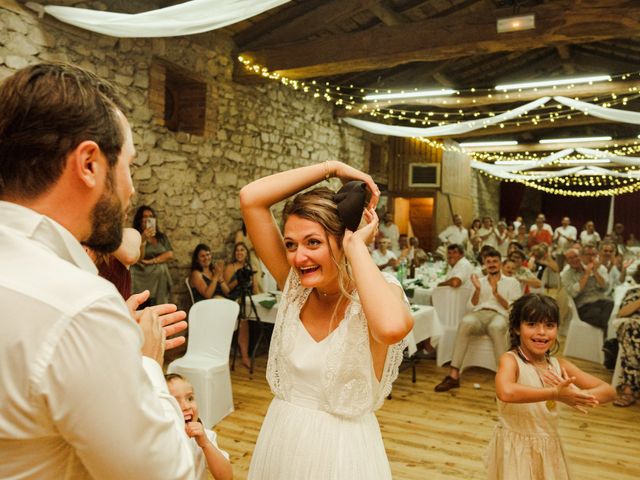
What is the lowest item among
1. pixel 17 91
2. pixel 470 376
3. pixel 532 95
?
pixel 470 376

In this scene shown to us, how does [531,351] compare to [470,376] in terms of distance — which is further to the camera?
[470,376]

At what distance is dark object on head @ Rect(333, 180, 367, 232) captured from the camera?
135 cm

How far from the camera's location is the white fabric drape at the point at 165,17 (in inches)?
156

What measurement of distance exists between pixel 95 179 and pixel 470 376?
16.6 feet

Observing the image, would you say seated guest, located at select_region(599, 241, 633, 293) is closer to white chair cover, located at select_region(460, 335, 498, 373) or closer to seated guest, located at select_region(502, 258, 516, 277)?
seated guest, located at select_region(502, 258, 516, 277)

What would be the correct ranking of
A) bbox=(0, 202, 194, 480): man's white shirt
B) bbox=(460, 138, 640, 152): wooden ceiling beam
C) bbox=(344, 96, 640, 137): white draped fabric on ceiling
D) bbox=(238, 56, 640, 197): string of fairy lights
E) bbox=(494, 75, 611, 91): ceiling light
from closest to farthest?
bbox=(0, 202, 194, 480): man's white shirt → bbox=(344, 96, 640, 137): white draped fabric on ceiling → bbox=(494, 75, 611, 91): ceiling light → bbox=(238, 56, 640, 197): string of fairy lights → bbox=(460, 138, 640, 152): wooden ceiling beam

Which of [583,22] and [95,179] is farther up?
[583,22]

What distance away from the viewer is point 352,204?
4.44 feet

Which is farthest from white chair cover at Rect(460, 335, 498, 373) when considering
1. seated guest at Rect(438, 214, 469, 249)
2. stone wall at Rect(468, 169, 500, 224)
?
stone wall at Rect(468, 169, 500, 224)

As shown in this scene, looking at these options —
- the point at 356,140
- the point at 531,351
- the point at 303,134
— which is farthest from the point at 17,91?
the point at 356,140

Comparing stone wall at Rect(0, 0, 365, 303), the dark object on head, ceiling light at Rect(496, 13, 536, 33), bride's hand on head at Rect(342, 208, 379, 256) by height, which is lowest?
bride's hand on head at Rect(342, 208, 379, 256)

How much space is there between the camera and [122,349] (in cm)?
63

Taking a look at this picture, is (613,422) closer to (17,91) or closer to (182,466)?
(182,466)

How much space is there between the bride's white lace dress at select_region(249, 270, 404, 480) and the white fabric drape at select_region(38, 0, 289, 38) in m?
3.31
